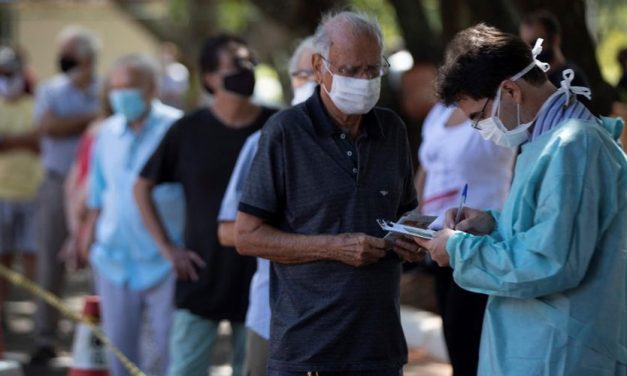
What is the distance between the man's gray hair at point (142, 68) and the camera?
326 inches

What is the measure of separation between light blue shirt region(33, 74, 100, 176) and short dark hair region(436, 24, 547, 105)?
7.30 metres

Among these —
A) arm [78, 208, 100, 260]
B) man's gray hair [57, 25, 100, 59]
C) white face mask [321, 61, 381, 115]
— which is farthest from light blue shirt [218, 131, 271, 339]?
man's gray hair [57, 25, 100, 59]

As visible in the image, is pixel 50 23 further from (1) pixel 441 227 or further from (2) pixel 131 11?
(1) pixel 441 227

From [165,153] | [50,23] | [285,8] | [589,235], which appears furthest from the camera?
[50,23]

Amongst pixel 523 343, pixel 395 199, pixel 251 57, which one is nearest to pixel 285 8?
pixel 251 57

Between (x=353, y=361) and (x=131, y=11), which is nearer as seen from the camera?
(x=353, y=361)

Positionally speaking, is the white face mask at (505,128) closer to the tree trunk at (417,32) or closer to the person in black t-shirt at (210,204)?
the person in black t-shirt at (210,204)

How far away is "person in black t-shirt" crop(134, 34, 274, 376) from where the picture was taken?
6.84 meters

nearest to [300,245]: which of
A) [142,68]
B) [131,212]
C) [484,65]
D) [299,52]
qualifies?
[484,65]

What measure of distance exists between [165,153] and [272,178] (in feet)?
7.37

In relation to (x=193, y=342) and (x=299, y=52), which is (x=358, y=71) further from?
(x=193, y=342)

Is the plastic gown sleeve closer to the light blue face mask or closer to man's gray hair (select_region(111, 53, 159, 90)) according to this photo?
the light blue face mask

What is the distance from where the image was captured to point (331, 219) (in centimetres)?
493

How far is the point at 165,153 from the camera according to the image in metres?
7.11
